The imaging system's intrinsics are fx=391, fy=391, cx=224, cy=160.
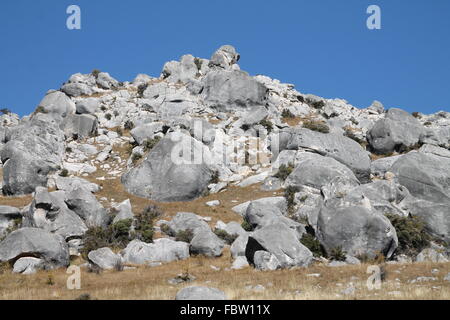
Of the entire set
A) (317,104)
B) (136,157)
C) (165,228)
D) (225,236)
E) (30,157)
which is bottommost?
(225,236)

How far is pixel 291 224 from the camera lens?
2969cm

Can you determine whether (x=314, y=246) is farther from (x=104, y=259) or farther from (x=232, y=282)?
(x=104, y=259)

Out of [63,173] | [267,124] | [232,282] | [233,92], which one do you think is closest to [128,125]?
[233,92]

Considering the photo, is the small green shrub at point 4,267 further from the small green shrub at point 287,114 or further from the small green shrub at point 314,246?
the small green shrub at point 287,114

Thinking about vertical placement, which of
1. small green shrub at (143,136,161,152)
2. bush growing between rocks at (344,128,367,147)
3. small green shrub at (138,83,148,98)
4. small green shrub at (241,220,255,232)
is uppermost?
small green shrub at (138,83,148,98)

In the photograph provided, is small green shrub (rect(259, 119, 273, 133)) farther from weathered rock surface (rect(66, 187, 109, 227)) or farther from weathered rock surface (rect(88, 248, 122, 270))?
weathered rock surface (rect(88, 248, 122, 270))

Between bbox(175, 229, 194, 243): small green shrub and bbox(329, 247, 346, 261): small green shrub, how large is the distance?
430 inches

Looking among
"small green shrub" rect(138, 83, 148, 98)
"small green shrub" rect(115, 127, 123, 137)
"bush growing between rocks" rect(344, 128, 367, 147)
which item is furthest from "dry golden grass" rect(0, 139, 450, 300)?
"small green shrub" rect(138, 83, 148, 98)

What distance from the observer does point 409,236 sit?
27.9 m

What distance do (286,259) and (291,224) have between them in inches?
271

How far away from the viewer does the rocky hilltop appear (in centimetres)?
2591

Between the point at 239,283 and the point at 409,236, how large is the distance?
15.3 meters
